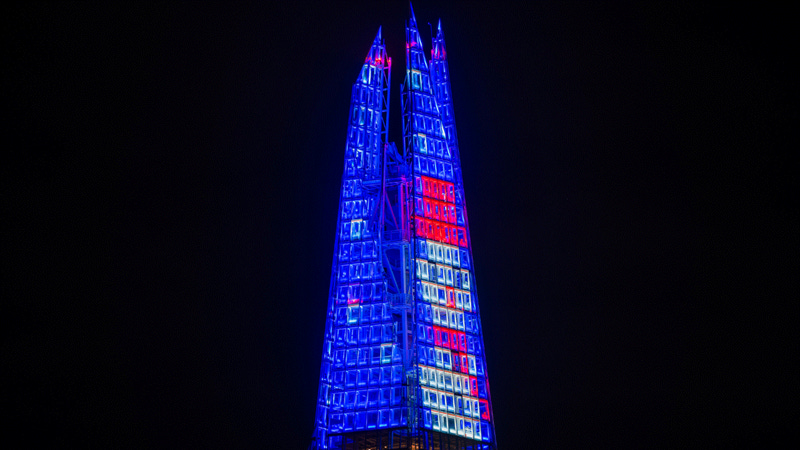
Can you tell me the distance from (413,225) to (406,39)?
21.1 m

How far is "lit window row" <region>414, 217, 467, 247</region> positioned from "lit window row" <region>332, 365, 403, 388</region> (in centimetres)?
1190

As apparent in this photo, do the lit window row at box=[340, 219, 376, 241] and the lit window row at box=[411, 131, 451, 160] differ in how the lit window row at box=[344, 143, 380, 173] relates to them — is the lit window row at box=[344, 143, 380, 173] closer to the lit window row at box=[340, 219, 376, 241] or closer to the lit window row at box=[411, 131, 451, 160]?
the lit window row at box=[340, 219, 376, 241]

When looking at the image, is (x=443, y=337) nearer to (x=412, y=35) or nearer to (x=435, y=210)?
(x=435, y=210)

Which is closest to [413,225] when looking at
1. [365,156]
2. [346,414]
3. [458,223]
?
[458,223]

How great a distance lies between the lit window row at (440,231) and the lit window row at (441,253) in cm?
58

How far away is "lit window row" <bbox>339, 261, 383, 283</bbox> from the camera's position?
219 ft

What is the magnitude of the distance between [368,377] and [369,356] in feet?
6.19

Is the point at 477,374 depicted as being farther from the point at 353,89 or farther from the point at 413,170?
the point at 353,89

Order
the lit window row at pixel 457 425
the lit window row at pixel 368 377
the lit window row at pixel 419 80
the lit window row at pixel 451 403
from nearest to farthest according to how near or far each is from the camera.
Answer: the lit window row at pixel 457 425 < the lit window row at pixel 451 403 < the lit window row at pixel 368 377 < the lit window row at pixel 419 80

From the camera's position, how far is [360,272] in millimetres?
67312

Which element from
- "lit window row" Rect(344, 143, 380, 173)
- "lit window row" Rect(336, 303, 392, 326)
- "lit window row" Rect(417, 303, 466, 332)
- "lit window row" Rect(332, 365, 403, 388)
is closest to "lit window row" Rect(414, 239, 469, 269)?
"lit window row" Rect(417, 303, 466, 332)

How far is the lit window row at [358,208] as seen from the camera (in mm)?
70375

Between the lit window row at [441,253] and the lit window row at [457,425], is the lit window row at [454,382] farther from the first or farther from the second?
the lit window row at [441,253]

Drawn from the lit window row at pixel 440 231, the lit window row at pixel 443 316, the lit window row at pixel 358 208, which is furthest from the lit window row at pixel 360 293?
the lit window row at pixel 358 208
